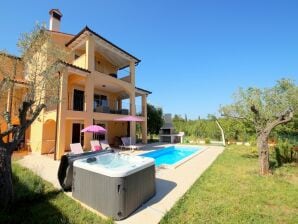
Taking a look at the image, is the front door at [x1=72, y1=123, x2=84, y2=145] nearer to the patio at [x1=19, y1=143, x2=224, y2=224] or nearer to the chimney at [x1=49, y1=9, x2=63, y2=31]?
the patio at [x1=19, y1=143, x2=224, y2=224]

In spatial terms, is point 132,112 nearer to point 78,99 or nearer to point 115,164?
point 78,99

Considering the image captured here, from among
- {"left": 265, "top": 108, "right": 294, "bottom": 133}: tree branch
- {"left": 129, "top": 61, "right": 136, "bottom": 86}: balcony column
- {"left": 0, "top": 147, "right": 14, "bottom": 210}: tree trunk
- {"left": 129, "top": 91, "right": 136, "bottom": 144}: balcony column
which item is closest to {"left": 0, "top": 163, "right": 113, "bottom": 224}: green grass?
{"left": 0, "top": 147, "right": 14, "bottom": 210}: tree trunk

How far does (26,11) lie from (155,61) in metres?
15.2

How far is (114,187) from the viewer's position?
4.97m

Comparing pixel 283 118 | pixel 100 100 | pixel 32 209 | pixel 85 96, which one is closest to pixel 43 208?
pixel 32 209

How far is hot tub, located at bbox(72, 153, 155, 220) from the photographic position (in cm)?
495

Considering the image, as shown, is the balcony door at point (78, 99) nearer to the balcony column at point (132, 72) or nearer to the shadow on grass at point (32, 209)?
the balcony column at point (132, 72)

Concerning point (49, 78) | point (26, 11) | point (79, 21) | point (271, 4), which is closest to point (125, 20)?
point (79, 21)

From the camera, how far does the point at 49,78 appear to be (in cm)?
855

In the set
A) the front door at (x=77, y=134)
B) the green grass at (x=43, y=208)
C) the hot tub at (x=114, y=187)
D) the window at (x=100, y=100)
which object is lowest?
the green grass at (x=43, y=208)

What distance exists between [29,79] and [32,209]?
17.7 feet

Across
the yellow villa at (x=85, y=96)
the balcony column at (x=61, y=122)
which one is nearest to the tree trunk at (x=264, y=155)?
the yellow villa at (x=85, y=96)

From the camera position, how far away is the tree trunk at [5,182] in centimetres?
532

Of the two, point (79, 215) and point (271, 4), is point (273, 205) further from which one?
point (271, 4)
